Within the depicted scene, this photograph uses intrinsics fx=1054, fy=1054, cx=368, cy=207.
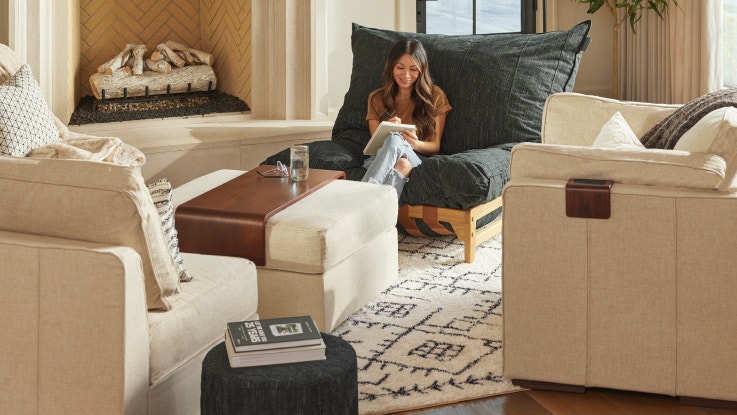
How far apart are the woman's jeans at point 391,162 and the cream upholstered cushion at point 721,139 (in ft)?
5.45

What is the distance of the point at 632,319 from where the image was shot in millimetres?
2893

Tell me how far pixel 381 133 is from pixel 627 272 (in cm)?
196

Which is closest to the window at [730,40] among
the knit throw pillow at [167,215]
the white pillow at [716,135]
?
the white pillow at [716,135]

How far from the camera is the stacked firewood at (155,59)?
5773 mm

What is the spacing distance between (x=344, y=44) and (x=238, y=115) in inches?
31.4

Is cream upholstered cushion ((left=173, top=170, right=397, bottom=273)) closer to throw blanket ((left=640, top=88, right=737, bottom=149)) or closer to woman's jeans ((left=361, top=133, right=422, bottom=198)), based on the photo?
woman's jeans ((left=361, top=133, right=422, bottom=198))

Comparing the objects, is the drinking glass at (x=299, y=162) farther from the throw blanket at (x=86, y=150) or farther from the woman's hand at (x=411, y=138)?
the woman's hand at (x=411, y=138)

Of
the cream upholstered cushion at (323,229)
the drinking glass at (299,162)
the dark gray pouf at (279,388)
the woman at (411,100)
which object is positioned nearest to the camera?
the dark gray pouf at (279,388)

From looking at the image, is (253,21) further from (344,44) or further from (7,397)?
(7,397)

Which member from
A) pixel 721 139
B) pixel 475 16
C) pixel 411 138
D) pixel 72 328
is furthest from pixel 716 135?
pixel 475 16

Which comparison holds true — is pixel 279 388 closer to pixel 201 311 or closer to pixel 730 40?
pixel 201 311

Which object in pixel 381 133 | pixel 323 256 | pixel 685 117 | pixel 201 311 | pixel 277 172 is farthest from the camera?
pixel 381 133

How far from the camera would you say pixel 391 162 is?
450 cm

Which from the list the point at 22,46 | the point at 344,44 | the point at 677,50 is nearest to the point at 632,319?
the point at 22,46
